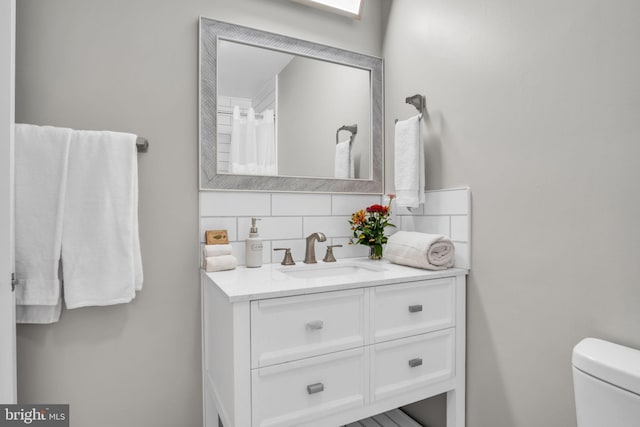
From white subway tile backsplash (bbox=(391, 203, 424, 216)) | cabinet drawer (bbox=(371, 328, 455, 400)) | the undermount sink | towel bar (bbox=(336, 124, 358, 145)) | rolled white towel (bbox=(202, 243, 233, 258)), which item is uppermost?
towel bar (bbox=(336, 124, 358, 145))

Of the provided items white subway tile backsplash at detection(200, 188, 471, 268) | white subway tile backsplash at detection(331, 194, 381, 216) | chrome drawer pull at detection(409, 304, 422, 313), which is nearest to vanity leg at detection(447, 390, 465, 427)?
chrome drawer pull at detection(409, 304, 422, 313)

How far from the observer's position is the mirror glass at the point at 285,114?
139 centimetres

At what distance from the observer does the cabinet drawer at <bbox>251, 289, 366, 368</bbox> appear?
967mm

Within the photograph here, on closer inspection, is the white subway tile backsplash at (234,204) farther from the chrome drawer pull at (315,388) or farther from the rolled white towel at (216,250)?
the chrome drawer pull at (315,388)

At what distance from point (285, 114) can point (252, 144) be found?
0.21 metres

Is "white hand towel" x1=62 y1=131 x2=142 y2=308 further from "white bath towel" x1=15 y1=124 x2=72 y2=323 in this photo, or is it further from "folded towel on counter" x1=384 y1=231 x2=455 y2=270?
"folded towel on counter" x1=384 y1=231 x2=455 y2=270

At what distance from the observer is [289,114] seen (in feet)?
4.99

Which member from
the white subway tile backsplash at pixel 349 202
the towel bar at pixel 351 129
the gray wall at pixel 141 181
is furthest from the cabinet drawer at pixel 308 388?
the towel bar at pixel 351 129

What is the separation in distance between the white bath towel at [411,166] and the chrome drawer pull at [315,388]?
805mm

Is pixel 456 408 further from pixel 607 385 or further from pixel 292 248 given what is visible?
pixel 292 248

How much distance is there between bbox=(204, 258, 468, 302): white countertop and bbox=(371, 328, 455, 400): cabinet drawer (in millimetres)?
224

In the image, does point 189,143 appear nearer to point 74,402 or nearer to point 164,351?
point 164,351

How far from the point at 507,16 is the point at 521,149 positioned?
0.47 metres

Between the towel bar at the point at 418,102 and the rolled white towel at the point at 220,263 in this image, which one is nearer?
the rolled white towel at the point at 220,263
